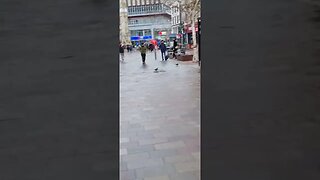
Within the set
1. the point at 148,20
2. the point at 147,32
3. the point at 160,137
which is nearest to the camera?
the point at 160,137

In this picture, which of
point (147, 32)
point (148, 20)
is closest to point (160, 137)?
point (148, 20)

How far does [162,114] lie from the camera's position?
8.06 m

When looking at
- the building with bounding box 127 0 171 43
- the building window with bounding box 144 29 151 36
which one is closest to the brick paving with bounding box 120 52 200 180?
the building with bounding box 127 0 171 43

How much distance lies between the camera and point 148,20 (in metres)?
85.2

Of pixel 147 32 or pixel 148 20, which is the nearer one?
pixel 148 20

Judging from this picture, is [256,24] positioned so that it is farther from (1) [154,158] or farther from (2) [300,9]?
(1) [154,158]

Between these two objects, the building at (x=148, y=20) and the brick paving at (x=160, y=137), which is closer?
the brick paving at (x=160, y=137)

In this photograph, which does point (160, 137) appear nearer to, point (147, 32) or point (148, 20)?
point (148, 20)

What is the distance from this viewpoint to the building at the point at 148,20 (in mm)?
83125

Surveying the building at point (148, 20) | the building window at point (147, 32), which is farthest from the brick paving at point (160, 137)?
the building window at point (147, 32)

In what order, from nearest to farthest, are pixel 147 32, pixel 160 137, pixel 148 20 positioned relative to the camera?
1. pixel 160 137
2. pixel 148 20
3. pixel 147 32

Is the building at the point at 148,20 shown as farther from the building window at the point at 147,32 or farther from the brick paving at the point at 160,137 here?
the brick paving at the point at 160,137

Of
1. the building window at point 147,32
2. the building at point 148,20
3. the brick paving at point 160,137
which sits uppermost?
the building at point 148,20

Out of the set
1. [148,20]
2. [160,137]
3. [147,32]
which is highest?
[148,20]
